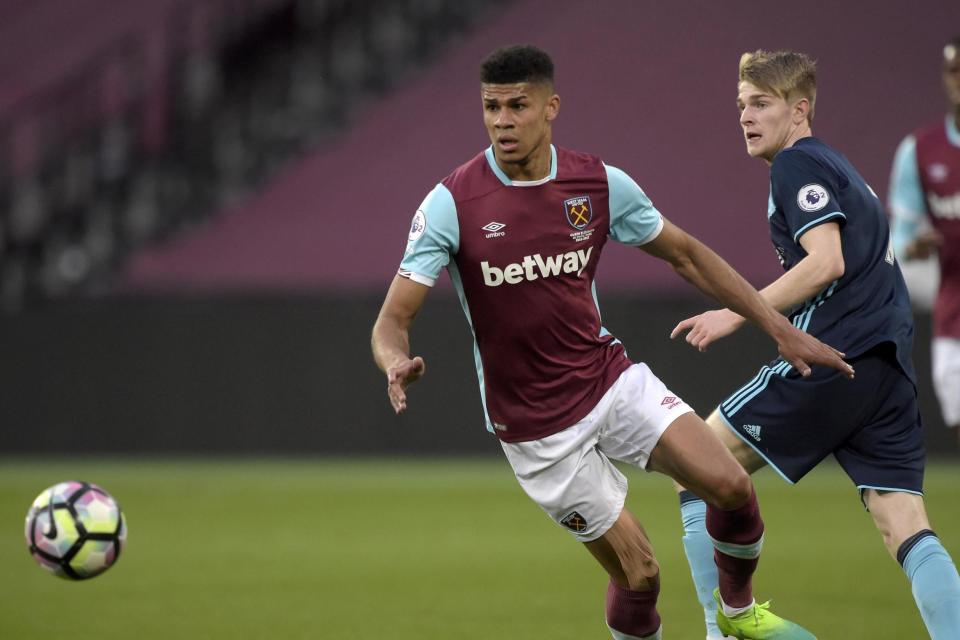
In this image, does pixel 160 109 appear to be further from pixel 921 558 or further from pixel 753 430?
pixel 921 558

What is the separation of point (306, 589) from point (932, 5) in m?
12.7

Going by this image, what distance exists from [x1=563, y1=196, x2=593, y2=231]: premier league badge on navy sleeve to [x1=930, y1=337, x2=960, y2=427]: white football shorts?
123 inches

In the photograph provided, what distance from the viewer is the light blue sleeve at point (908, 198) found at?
24.6ft

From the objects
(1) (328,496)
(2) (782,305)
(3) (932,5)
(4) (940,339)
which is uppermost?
(3) (932,5)

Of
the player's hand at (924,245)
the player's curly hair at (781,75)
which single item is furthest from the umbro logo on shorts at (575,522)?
the player's hand at (924,245)

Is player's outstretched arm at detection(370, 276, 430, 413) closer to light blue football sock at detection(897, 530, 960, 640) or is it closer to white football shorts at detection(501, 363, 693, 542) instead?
white football shorts at detection(501, 363, 693, 542)

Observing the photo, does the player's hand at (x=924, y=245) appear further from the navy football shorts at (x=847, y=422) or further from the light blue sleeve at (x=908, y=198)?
the navy football shorts at (x=847, y=422)

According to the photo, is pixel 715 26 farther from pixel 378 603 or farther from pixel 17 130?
pixel 378 603

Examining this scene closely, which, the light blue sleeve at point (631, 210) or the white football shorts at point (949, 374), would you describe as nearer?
the light blue sleeve at point (631, 210)

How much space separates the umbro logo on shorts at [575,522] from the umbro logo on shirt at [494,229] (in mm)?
1015

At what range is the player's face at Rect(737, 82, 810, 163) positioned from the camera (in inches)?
207

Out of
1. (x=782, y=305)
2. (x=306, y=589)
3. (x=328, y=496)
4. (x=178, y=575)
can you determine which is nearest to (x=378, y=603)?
(x=306, y=589)

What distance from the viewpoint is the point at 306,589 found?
25.1ft

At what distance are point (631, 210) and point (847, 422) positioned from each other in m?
1.06
